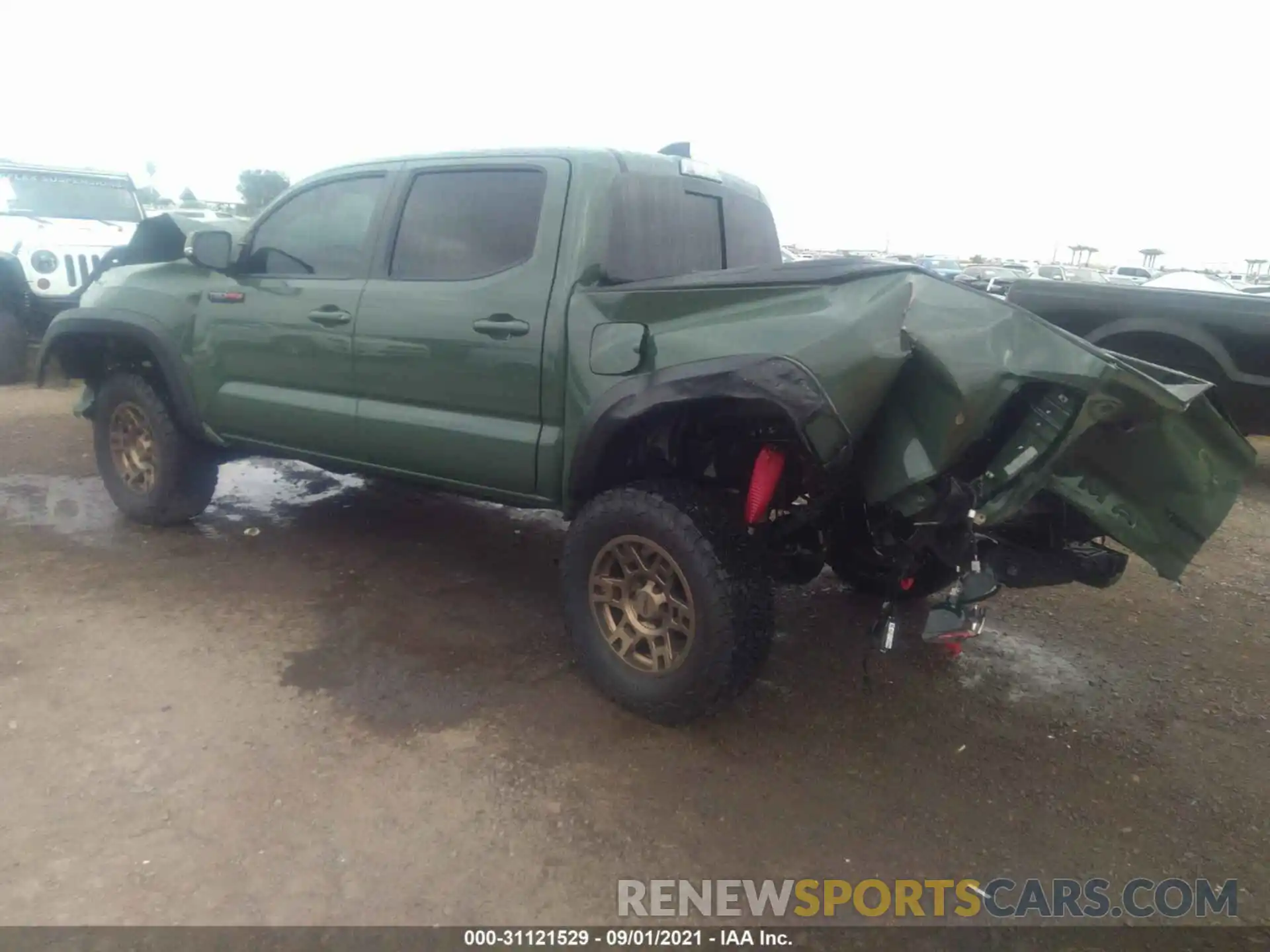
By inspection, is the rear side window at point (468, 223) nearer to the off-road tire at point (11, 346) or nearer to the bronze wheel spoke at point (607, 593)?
the bronze wheel spoke at point (607, 593)

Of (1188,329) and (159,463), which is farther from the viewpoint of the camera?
(1188,329)

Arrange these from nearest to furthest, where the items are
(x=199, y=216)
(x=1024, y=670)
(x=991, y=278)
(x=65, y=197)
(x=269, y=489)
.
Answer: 1. (x=1024, y=670)
2. (x=269, y=489)
3. (x=65, y=197)
4. (x=199, y=216)
5. (x=991, y=278)

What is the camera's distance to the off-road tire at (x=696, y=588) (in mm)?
2918

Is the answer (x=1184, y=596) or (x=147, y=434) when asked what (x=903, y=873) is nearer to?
(x=1184, y=596)

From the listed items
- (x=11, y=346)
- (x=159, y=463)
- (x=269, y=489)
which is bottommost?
(x=269, y=489)

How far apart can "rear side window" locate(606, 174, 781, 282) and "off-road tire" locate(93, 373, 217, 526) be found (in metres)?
2.79

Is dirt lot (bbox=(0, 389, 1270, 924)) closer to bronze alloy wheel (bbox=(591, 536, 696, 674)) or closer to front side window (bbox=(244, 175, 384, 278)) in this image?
bronze alloy wheel (bbox=(591, 536, 696, 674))

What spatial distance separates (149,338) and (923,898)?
4306mm

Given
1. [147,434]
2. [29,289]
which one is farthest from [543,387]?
[29,289]

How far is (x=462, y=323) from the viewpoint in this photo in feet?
11.5

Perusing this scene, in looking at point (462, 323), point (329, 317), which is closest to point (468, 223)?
point (462, 323)

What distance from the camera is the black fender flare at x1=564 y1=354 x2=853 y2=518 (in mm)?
2609

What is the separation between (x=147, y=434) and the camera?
482 cm

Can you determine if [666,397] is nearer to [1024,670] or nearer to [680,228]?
[680,228]
